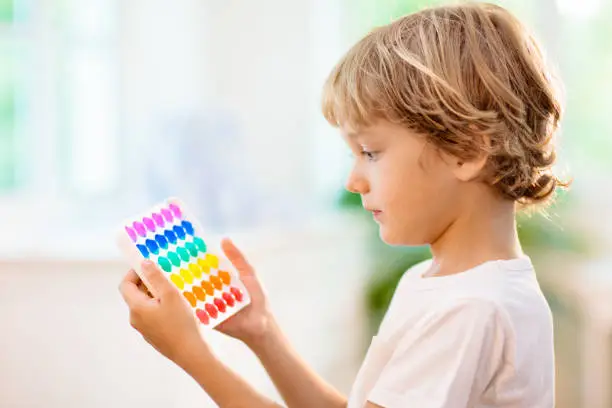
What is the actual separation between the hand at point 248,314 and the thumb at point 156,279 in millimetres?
139

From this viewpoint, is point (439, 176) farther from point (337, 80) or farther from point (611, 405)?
point (611, 405)

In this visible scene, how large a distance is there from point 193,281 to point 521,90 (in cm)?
36

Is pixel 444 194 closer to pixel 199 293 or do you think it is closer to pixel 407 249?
pixel 199 293

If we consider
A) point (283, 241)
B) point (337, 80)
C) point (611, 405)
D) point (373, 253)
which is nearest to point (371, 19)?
point (373, 253)

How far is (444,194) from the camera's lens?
0.85 metres

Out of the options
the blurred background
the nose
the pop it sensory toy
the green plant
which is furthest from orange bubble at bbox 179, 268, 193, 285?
the green plant

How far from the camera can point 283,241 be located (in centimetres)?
203

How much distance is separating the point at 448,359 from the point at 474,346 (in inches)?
1.0

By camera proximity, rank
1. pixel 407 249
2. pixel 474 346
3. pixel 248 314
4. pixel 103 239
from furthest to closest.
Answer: pixel 407 249 → pixel 103 239 → pixel 248 314 → pixel 474 346

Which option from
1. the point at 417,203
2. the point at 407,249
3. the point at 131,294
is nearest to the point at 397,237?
the point at 417,203

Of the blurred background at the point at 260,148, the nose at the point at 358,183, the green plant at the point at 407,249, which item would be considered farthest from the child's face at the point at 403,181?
the green plant at the point at 407,249

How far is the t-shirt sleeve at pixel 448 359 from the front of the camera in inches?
30.5

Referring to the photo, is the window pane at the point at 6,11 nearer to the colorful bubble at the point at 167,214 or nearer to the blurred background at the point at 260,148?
the blurred background at the point at 260,148

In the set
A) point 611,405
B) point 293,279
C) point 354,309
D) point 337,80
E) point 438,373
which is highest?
point 337,80
